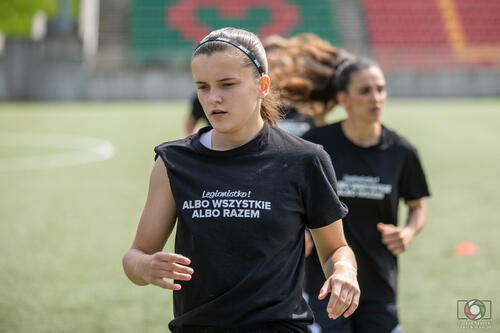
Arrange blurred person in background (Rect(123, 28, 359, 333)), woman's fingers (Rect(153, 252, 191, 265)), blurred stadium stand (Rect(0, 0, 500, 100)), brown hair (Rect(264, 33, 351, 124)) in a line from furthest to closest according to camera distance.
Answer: blurred stadium stand (Rect(0, 0, 500, 100)) → brown hair (Rect(264, 33, 351, 124)) → blurred person in background (Rect(123, 28, 359, 333)) → woman's fingers (Rect(153, 252, 191, 265))

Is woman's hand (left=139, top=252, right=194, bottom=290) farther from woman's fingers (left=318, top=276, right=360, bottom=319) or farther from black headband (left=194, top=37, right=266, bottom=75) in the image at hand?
black headband (left=194, top=37, right=266, bottom=75)

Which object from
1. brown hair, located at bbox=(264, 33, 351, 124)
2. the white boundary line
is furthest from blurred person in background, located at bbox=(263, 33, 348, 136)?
the white boundary line

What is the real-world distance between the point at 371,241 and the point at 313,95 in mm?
1392

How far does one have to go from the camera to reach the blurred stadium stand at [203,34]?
1102 inches

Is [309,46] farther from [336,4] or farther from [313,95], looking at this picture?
[336,4]

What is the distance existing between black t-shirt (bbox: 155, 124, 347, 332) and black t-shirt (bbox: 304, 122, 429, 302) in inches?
53.9

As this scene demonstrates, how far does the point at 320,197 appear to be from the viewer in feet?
8.11

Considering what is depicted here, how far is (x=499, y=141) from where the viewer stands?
51.2 feet

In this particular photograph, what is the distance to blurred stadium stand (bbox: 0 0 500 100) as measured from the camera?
27984 millimetres

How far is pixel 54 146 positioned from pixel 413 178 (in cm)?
1321

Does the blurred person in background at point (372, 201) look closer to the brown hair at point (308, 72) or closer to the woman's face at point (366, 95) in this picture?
the woman's face at point (366, 95)

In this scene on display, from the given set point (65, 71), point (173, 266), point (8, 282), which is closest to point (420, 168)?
point (173, 266)

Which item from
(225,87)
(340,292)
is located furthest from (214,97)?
(340,292)

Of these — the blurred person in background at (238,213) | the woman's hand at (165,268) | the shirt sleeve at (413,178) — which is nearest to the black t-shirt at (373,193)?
the shirt sleeve at (413,178)
